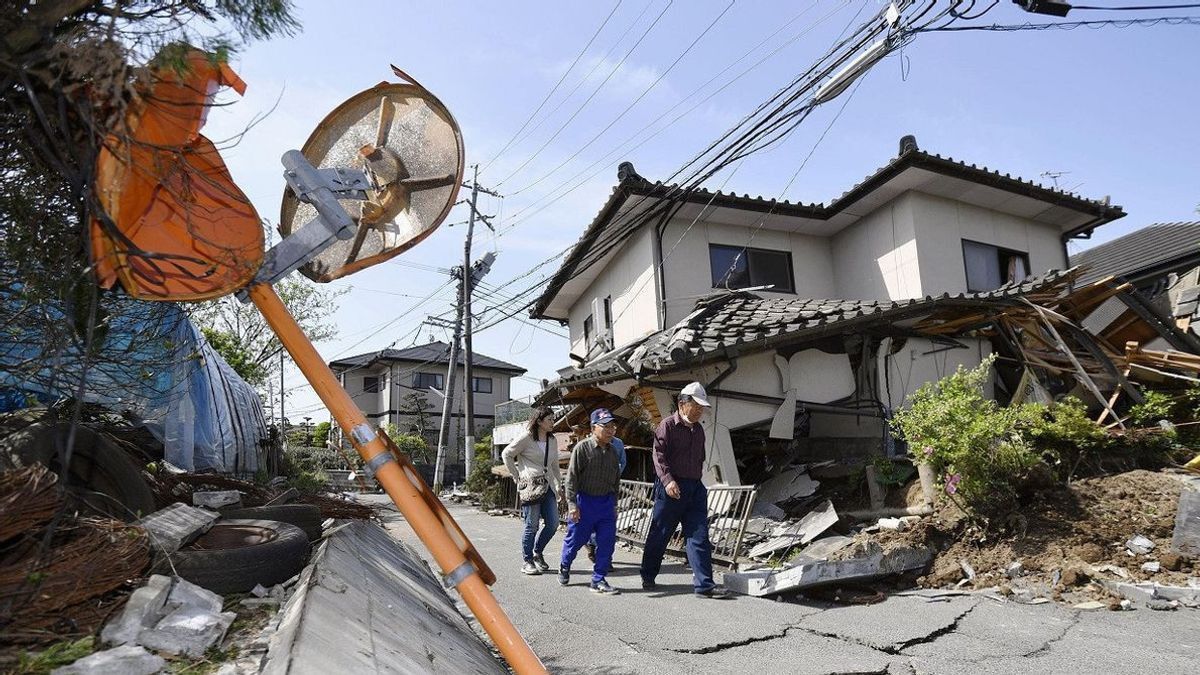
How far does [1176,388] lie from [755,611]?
8292mm

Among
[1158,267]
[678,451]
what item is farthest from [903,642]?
[1158,267]

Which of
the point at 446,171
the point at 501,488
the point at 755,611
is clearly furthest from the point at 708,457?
the point at 501,488

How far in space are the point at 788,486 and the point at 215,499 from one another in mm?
6827

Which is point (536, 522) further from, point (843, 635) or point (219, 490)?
point (843, 635)

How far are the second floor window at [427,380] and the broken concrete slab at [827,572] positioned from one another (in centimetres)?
3647

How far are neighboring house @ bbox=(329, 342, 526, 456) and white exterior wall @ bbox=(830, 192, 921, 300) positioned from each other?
86.3 feet

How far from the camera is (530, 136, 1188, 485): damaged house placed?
360 inches

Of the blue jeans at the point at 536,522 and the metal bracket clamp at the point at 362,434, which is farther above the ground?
the metal bracket clamp at the point at 362,434

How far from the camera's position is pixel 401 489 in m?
2.72

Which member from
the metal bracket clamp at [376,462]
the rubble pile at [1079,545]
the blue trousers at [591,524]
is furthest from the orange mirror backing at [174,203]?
the rubble pile at [1079,545]

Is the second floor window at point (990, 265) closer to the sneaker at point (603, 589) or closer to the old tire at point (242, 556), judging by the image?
the sneaker at point (603, 589)

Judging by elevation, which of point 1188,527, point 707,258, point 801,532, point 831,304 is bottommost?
point 801,532

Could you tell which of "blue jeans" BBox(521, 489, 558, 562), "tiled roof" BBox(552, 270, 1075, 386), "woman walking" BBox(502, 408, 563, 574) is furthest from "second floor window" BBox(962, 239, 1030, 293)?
"blue jeans" BBox(521, 489, 558, 562)

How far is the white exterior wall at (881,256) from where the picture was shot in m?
12.8
